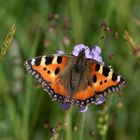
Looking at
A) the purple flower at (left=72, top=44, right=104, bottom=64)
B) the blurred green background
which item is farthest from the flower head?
the blurred green background

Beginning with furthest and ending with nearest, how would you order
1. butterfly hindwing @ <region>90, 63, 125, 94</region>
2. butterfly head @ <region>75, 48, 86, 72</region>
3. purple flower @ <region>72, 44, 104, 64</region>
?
purple flower @ <region>72, 44, 104, 64</region>, butterfly head @ <region>75, 48, 86, 72</region>, butterfly hindwing @ <region>90, 63, 125, 94</region>

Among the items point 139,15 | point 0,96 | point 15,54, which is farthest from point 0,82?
point 139,15

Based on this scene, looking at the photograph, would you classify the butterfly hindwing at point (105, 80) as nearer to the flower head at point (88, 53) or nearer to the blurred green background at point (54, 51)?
the flower head at point (88, 53)

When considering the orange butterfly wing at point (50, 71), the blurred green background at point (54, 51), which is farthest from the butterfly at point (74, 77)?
the blurred green background at point (54, 51)

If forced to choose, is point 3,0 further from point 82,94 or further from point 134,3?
point 82,94

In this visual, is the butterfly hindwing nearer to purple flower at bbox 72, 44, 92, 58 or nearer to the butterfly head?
the butterfly head
